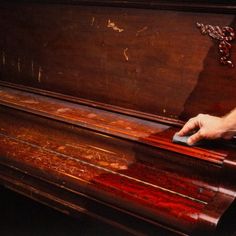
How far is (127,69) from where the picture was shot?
207cm

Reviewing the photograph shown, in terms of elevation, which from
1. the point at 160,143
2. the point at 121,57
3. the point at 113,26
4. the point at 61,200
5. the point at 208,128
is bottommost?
the point at 61,200

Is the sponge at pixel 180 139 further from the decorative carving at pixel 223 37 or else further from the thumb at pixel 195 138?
the decorative carving at pixel 223 37

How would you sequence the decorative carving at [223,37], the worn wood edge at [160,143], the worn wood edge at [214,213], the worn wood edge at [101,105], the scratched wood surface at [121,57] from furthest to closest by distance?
the worn wood edge at [101,105], the scratched wood surface at [121,57], the decorative carving at [223,37], the worn wood edge at [160,143], the worn wood edge at [214,213]

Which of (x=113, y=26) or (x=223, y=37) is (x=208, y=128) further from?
(x=113, y=26)

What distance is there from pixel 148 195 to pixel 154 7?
38.4 inches

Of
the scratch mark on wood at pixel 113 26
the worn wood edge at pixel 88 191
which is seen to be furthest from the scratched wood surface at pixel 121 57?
the worn wood edge at pixel 88 191

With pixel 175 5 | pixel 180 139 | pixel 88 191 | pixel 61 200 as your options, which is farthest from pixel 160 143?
pixel 175 5

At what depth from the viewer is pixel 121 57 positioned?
2076 millimetres

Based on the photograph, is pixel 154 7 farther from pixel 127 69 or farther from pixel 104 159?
pixel 104 159

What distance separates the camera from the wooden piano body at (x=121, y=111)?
150cm

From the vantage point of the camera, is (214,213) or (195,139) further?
(195,139)

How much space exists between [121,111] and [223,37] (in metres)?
0.72

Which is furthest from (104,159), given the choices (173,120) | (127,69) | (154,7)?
(154,7)

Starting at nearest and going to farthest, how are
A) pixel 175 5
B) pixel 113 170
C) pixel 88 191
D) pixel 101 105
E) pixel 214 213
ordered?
1. pixel 214 213
2. pixel 88 191
3. pixel 113 170
4. pixel 175 5
5. pixel 101 105
